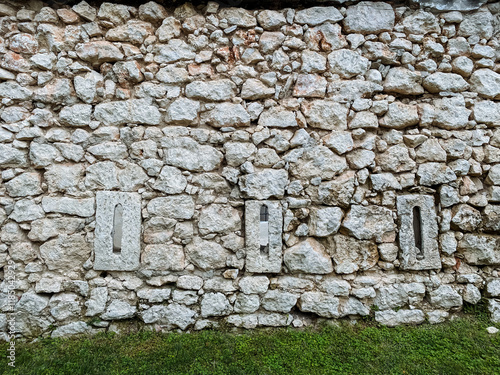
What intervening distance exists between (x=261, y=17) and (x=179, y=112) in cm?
126

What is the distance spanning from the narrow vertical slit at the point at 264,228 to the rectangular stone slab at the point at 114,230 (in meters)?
1.16

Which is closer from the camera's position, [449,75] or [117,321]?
[117,321]

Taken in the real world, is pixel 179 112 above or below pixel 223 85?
below

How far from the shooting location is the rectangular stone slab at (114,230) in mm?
2604

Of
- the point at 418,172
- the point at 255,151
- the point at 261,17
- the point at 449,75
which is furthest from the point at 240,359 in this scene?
the point at 449,75

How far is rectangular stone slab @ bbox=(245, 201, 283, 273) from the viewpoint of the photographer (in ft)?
8.68

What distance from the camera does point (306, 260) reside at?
2641 millimetres

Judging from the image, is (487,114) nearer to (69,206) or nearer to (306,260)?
(306,260)

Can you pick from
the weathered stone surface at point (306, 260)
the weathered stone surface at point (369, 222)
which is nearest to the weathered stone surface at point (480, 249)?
the weathered stone surface at point (369, 222)

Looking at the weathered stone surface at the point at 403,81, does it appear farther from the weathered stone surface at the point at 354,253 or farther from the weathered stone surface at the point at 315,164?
the weathered stone surface at the point at 354,253

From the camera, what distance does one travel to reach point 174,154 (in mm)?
2695

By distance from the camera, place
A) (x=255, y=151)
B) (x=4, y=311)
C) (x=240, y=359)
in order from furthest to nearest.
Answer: (x=255, y=151) < (x=4, y=311) < (x=240, y=359)

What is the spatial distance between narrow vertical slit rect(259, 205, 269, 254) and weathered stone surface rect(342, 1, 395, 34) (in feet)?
6.62

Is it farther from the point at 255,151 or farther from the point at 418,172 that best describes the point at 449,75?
the point at 255,151
